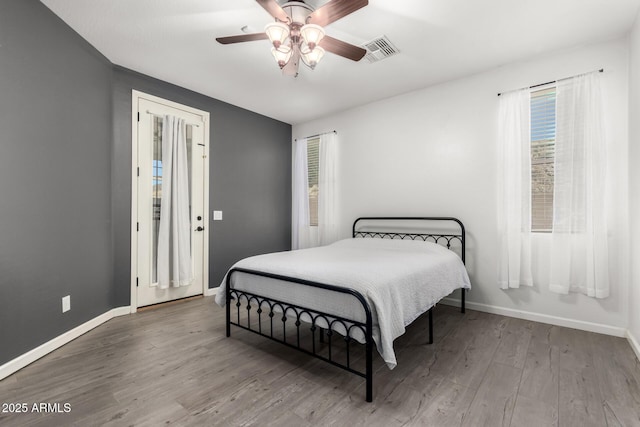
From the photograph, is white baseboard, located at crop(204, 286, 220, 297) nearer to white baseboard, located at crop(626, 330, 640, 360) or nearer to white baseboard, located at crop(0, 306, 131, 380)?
white baseboard, located at crop(0, 306, 131, 380)

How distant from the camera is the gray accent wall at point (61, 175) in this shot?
2000 mm

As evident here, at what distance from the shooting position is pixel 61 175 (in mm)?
2424

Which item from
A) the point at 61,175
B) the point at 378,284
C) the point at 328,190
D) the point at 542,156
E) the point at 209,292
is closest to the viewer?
the point at 378,284

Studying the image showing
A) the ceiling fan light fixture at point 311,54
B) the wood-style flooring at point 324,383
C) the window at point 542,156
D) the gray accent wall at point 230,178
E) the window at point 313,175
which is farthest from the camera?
the window at point 313,175

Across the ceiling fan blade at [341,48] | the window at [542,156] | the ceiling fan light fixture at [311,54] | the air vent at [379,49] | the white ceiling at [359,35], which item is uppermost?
the white ceiling at [359,35]

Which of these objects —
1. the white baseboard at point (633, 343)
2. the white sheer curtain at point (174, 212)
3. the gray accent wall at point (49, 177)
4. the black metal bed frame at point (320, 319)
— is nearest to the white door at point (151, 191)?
the white sheer curtain at point (174, 212)

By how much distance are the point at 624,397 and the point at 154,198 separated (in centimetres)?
421

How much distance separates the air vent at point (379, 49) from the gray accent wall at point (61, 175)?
7.31ft

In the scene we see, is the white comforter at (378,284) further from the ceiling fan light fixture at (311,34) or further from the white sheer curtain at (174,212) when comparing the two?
the ceiling fan light fixture at (311,34)

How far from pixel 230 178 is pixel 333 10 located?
284cm

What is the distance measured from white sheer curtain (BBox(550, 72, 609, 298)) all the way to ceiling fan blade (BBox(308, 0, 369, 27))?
2.27 meters

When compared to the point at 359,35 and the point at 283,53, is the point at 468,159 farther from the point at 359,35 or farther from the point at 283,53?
the point at 283,53

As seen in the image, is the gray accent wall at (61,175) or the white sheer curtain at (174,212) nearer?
the gray accent wall at (61,175)

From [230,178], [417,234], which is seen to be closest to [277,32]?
[230,178]
